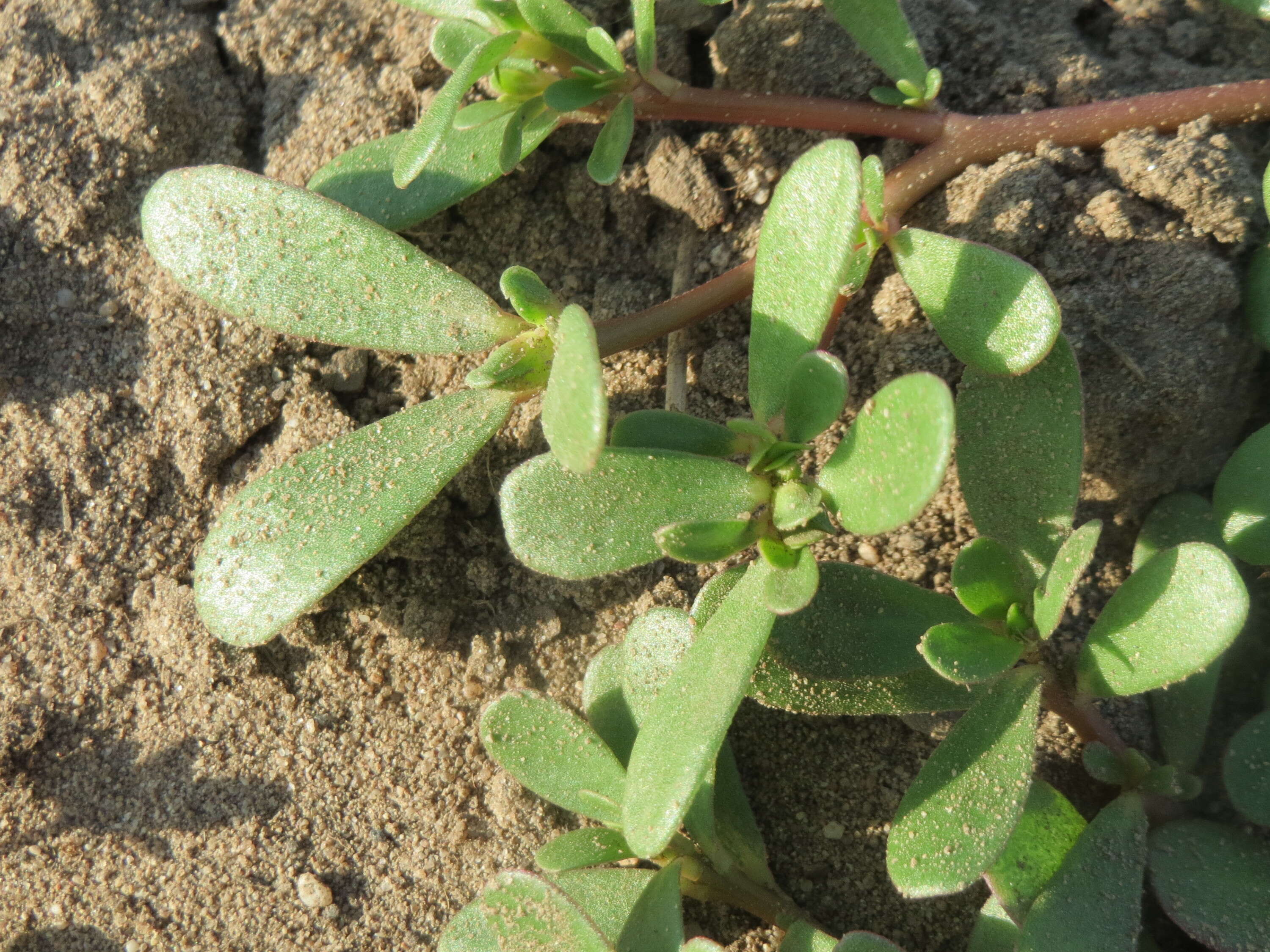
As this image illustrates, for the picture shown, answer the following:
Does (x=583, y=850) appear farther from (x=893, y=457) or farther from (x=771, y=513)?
(x=893, y=457)

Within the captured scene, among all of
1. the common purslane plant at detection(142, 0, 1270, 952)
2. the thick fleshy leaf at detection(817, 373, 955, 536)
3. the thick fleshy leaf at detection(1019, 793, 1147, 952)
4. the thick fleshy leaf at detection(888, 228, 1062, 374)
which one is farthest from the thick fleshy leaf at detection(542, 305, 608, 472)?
the thick fleshy leaf at detection(1019, 793, 1147, 952)

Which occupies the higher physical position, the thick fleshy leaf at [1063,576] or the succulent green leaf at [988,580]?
the thick fleshy leaf at [1063,576]

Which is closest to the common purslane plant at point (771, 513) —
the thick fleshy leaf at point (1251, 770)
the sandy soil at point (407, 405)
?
the thick fleshy leaf at point (1251, 770)

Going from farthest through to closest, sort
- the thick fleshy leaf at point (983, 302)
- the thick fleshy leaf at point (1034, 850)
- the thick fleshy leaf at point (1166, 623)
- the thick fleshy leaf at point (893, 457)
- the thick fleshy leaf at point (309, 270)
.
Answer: the thick fleshy leaf at point (309, 270)
the thick fleshy leaf at point (1034, 850)
the thick fleshy leaf at point (983, 302)
the thick fleshy leaf at point (1166, 623)
the thick fleshy leaf at point (893, 457)

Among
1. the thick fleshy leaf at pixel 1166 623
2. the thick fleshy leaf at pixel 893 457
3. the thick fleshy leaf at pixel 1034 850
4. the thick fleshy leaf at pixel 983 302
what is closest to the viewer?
the thick fleshy leaf at pixel 893 457

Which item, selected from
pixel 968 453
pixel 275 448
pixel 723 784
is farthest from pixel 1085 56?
pixel 275 448

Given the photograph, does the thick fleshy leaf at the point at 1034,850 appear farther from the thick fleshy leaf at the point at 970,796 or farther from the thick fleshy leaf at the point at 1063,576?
the thick fleshy leaf at the point at 1063,576

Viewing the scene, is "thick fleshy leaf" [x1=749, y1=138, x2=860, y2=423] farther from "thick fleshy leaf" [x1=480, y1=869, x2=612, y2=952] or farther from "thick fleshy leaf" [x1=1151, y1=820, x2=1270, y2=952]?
"thick fleshy leaf" [x1=1151, y1=820, x2=1270, y2=952]
